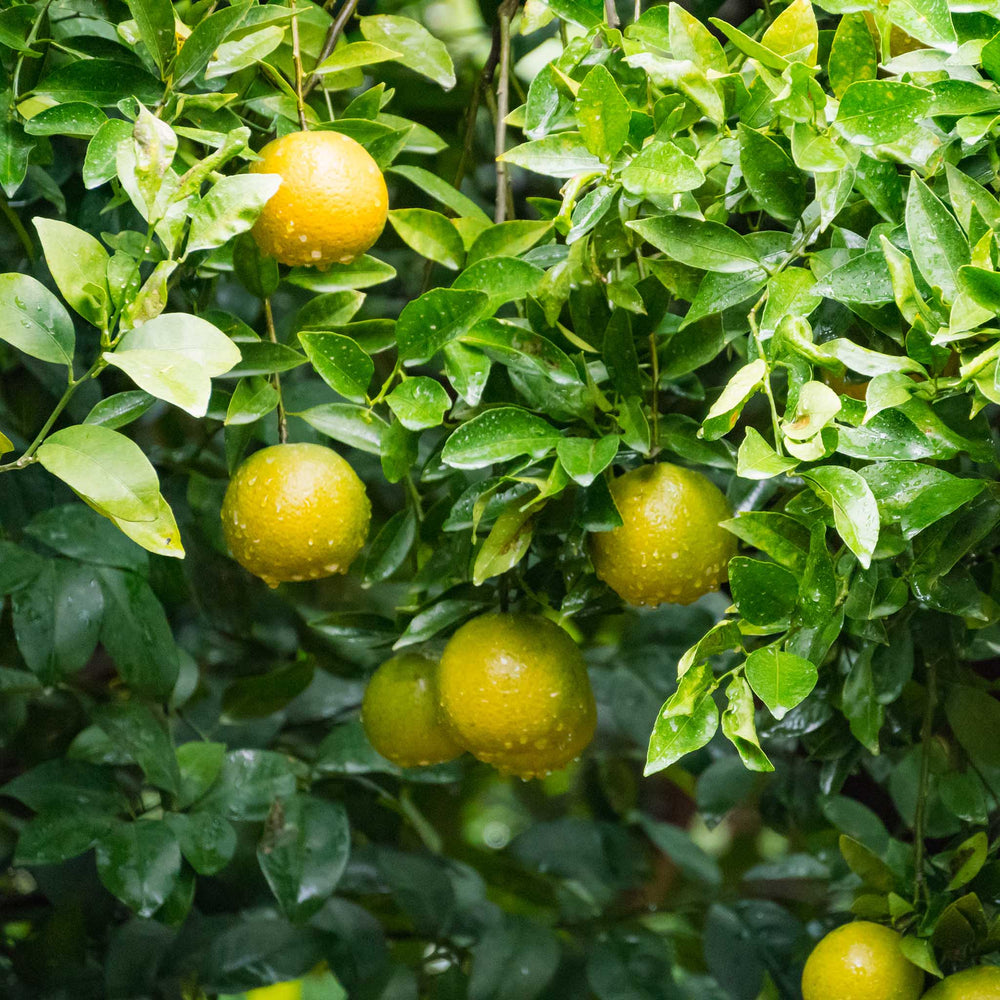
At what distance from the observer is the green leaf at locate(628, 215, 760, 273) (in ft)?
1.74

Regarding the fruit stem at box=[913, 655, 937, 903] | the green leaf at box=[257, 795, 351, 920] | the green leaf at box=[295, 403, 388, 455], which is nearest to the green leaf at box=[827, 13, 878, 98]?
the green leaf at box=[295, 403, 388, 455]

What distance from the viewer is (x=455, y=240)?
2.21 feet

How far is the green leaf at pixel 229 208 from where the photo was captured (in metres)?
0.50

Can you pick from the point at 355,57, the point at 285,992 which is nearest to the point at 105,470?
the point at 355,57

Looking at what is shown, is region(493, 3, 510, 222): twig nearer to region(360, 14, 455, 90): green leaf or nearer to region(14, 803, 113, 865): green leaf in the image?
region(360, 14, 455, 90): green leaf

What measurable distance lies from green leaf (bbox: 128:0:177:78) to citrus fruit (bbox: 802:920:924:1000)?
0.67 m

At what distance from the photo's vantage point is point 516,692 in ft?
2.05

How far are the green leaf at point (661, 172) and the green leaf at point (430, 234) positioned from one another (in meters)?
0.19

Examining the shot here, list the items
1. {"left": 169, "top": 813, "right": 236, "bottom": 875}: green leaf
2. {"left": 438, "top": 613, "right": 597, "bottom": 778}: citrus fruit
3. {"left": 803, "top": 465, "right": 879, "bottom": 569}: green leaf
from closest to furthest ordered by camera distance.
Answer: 1. {"left": 803, "top": 465, "right": 879, "bottom": 569}: green leaf
2. {"left": 438, "top": 613, "right": 597, "bottom": 778}: citrus fruit
3. {"left": 169, "top": 813, "right": 236, "bottom": 875}: green leaf

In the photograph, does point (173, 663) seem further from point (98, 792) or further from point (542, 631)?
point (542, 631)

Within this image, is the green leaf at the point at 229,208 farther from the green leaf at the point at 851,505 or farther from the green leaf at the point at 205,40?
the green leaf at the point at 851,505

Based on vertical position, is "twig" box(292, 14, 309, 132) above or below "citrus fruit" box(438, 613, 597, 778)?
above

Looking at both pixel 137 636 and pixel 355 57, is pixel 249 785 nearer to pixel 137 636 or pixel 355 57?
pixel 137 636

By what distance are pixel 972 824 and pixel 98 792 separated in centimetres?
74
